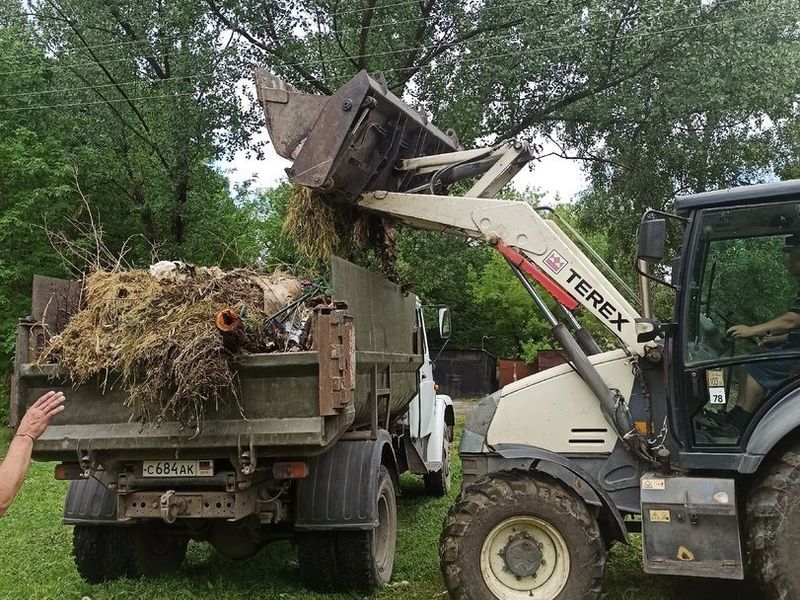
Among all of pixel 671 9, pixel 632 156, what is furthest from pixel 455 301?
pixel 671 9

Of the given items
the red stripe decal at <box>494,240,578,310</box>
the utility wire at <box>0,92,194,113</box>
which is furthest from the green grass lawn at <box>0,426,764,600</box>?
the utility wire at <box>0,92,194,113</box>

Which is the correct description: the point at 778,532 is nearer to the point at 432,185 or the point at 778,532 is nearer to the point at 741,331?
the point at 741,331

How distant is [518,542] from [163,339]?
2.40 metres

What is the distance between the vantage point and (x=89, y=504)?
532 centimetres

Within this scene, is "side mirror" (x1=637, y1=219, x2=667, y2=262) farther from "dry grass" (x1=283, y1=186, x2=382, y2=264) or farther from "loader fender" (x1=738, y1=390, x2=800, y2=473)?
"dry grass" (x1=283, y1=186, x2=382, y2=264)

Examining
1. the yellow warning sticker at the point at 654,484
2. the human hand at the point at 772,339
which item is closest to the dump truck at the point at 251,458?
the yellow warning sticker at the point at 654,484

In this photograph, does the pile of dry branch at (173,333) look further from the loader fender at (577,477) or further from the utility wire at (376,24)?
the utility wire at (376,24)

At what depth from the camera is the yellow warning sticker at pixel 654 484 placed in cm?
443

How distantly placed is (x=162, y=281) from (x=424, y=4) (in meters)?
11.5

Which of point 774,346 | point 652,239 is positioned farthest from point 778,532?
point 652,239

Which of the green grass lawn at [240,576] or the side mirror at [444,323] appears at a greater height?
the side mirror at [444,323]

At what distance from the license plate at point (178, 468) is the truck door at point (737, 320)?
2855 millimetres

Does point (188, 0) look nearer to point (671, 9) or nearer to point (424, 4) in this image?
point (424, 4)

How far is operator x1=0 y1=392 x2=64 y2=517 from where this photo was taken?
3.23 metres
